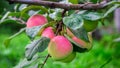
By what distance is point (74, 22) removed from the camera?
81 cm

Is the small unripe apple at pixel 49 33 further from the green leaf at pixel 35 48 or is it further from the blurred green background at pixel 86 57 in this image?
the blurred green background at pixel 86 57

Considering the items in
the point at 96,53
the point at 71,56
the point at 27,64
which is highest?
A: the point at 71,56

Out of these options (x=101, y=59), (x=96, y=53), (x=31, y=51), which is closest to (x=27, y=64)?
(x=31, y=51)

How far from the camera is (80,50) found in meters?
0.89

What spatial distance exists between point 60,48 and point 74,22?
0.07 metres

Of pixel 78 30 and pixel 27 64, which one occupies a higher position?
pixel 78 30

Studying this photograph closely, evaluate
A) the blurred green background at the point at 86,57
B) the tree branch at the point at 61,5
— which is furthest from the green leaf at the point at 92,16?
the blurred green background at the point at 86,57

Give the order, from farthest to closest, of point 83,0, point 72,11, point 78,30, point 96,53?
point 96,53 < point 83,0 < point 72,11 < point 78,30

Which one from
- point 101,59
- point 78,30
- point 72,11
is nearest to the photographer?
point 78,30

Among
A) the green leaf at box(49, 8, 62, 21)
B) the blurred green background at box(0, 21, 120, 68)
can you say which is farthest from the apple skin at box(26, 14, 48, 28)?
the blurred green background at box(0, 21, 120, 68)

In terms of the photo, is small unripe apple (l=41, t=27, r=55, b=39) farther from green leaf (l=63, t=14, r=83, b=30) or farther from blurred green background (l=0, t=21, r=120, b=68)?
blurred green background (l=0, t=21, r=120, b=68)

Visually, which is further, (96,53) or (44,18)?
(96,53)

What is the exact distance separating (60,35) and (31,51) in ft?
0.25

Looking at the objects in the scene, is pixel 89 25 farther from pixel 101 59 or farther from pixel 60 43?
pixel 101 59
